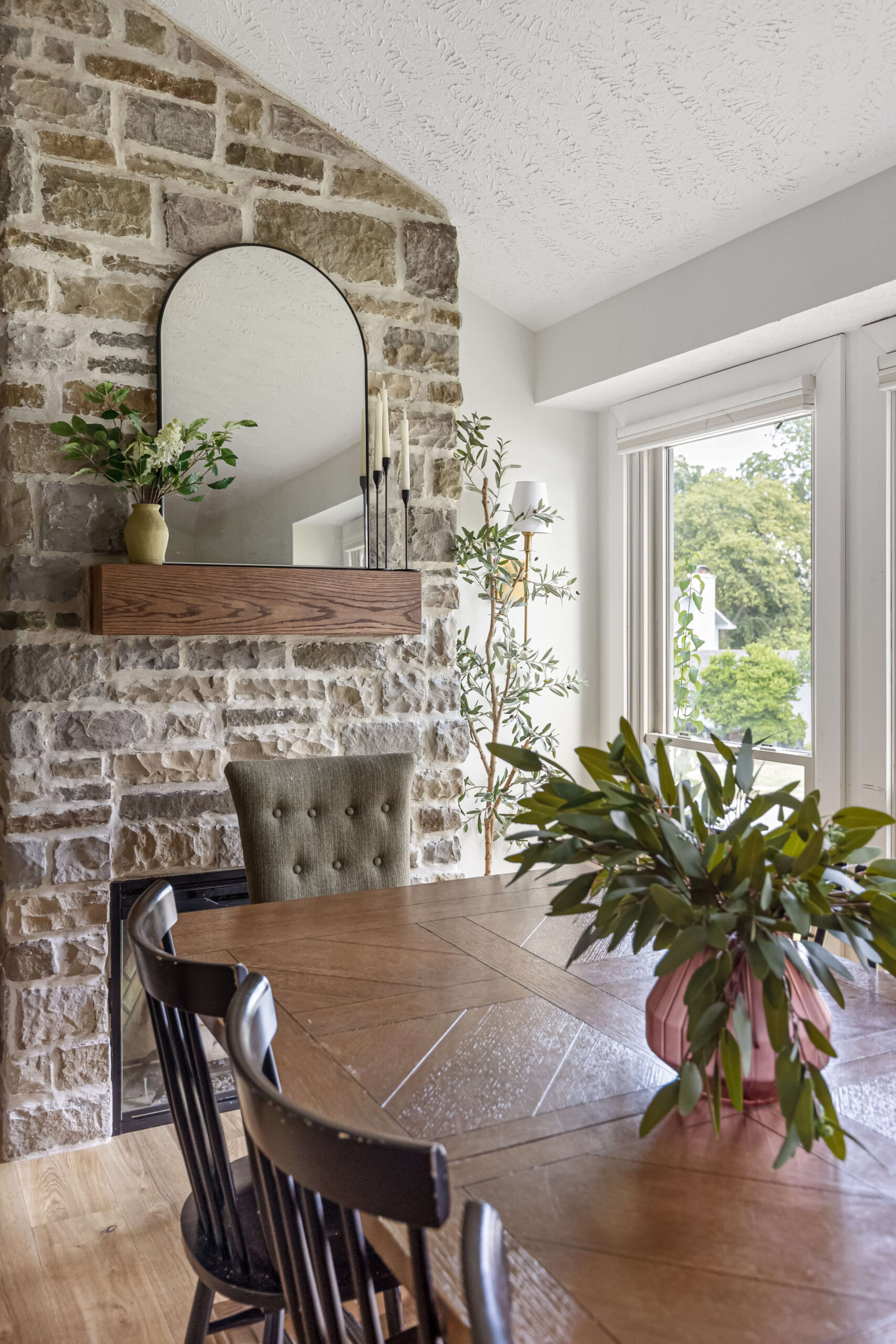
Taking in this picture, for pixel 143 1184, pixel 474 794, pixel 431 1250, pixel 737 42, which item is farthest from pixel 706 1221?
pixel 474 794

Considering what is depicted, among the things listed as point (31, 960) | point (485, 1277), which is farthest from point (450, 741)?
point (485, 1277)

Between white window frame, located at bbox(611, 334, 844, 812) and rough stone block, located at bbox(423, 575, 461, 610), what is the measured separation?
110 centimetres

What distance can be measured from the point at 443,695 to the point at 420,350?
3.54ft

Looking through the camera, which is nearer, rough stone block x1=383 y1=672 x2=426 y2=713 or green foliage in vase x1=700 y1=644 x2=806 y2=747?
rough stone block x1=383 y1=672 x2=426 y2=713

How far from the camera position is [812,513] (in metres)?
→ 3.22

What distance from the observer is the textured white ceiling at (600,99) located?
7.54 ft

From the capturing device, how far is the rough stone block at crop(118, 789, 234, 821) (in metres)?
2.74

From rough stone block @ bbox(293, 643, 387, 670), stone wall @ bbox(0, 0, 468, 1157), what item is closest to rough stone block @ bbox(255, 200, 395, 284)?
stone wall @ bbox(0, 0, 468, 1157)

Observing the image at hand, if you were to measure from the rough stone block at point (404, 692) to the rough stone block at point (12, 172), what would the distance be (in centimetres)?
160

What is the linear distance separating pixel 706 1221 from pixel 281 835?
61.2 inches

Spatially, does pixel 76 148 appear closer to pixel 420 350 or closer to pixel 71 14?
pixel 71 14

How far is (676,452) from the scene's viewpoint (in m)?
3.86

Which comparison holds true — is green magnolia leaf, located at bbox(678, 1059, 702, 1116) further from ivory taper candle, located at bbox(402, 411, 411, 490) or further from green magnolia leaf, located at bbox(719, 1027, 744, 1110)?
ivory taper candle, located at bbox(402, 411, 411, 490)

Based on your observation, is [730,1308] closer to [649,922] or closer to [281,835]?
[649,922]
